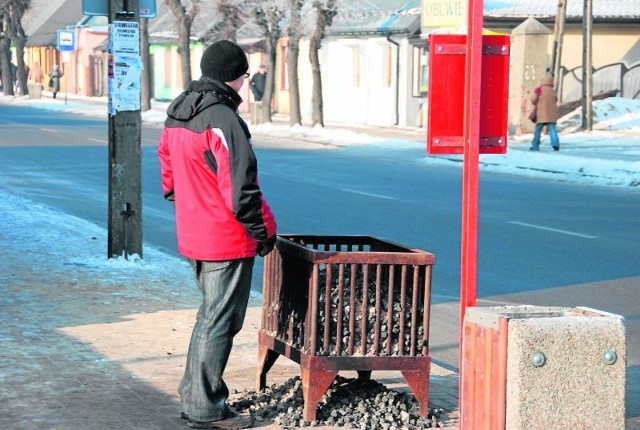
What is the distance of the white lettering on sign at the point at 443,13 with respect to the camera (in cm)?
3556

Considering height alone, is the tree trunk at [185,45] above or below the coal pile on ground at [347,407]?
above

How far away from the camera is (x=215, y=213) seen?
19.5 feet

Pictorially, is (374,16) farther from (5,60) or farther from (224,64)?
(224,64)

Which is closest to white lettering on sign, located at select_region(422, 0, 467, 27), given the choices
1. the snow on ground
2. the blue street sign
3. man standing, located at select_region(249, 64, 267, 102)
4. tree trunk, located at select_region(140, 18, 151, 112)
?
the snow on ground

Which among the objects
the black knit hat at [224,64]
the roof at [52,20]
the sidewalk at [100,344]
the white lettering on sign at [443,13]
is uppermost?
the roof at [52,20]

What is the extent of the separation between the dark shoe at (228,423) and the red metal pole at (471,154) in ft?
3.78

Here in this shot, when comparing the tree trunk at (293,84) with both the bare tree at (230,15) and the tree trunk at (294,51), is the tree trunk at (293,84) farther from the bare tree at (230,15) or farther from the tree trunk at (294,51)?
the bare tree at (230,15)

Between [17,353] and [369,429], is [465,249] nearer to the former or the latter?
[369,429]

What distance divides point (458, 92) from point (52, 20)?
85585 mm

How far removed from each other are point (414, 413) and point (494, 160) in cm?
1963

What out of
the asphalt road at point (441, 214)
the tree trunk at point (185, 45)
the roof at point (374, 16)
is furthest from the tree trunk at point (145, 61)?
the asphalt road at point (441, 214)

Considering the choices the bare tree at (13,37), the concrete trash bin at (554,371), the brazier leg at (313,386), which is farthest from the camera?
the bare tree at (13,37)

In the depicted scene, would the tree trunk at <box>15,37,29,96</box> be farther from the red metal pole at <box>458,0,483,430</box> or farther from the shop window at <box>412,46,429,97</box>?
the red metal pole at <box>458,0,483,430</box>

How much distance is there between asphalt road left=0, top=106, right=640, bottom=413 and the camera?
10.7m
